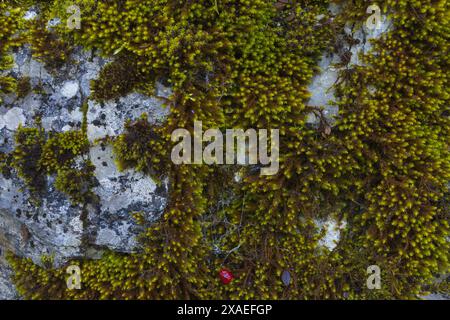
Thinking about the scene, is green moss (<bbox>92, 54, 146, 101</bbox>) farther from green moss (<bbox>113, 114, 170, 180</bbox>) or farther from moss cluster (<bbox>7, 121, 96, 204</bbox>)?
moss cluster (<bbox>7, 121, 96, 204</bbox>)

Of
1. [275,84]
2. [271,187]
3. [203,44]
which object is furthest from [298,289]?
[203,44]

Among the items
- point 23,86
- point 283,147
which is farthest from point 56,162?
point 283,147

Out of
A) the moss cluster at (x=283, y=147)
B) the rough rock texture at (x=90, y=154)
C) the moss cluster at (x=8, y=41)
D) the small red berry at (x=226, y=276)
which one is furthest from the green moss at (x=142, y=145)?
the small red berry at (x=226, y=276)

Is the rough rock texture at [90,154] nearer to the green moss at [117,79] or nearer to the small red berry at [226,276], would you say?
the green moss at [117,79]

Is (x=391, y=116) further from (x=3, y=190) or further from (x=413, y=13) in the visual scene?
(x=3, y=190)

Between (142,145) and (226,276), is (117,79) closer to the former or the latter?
(142,145)
